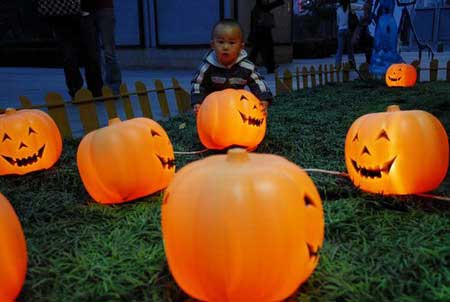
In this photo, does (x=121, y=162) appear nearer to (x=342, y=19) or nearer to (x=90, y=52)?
(x=90, y=52)

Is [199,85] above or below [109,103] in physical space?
above

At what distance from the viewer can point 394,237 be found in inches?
75.3

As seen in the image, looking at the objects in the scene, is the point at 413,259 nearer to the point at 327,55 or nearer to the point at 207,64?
the point at 207,64

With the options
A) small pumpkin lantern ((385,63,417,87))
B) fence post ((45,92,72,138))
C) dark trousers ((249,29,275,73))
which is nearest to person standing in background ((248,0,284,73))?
dark trousers ((249,29,275,73))

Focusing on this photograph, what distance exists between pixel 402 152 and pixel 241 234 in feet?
4.04

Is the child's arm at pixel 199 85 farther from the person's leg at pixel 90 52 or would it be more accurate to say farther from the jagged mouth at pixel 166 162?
the person's leg at pixel 90 52

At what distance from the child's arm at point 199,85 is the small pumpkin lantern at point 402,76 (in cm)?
449

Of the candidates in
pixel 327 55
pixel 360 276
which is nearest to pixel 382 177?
pixel 360 276

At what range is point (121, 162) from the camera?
234 centimetres

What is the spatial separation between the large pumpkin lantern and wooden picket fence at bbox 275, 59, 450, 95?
584 centimetres

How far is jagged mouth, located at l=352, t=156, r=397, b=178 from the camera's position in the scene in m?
2.26

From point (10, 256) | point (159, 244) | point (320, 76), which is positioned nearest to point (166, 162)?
point (159, 244)

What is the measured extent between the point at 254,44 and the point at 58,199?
883 cm

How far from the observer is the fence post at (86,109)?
13.8 feet
